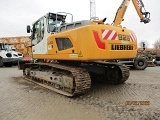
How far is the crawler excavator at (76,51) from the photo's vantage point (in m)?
6.88

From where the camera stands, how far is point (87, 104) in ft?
21.4

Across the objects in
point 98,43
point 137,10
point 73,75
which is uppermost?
point 137,10

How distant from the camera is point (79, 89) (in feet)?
23.2

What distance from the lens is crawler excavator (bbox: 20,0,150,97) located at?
271 inches

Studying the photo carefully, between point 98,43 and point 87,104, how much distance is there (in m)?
1.61

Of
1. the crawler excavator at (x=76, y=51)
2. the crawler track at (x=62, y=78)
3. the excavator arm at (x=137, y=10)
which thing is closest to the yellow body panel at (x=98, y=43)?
the crawler excavator at (x=76, y=51)

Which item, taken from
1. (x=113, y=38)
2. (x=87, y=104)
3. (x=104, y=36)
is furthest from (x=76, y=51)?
(x=87, y=104)

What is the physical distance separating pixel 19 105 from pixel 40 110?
2.51ft

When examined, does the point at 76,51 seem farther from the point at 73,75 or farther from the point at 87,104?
the point at 87,104

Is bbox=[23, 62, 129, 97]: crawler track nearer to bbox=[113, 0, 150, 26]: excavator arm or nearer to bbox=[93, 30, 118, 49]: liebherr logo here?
bbox=[93, 30, 118, 49]: liebherr logo

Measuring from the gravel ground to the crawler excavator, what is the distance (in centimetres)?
44

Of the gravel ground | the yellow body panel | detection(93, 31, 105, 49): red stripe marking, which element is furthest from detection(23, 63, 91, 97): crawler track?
detection(93, 31, 105, 49): red stripe marking

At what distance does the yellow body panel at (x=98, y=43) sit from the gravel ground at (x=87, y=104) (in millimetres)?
1135

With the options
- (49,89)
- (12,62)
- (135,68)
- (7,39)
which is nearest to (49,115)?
(49,89)
